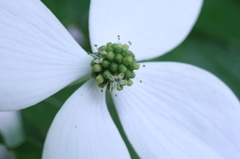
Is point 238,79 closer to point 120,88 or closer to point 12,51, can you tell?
point 120,88

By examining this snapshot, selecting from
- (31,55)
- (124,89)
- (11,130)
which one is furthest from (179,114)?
(11,130)

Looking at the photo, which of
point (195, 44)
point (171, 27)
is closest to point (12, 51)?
point (171, 27)

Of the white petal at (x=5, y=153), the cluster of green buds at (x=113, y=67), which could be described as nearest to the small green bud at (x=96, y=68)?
the cluster of green buds at (x=113, y=67)

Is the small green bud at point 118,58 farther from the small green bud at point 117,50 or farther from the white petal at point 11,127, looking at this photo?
the white petal at point 11,127

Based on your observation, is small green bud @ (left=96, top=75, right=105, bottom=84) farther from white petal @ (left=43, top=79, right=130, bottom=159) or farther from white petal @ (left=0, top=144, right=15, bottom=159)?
white petal @ (left=0, top=144, right=15, bottom=159)

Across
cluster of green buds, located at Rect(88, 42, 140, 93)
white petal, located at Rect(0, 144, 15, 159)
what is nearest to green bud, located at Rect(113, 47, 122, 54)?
cluster of green buds, located at Rect(88, 42, 140, 93)

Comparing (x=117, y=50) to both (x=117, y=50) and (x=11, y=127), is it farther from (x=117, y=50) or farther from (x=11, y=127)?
(x=11, y=127)
